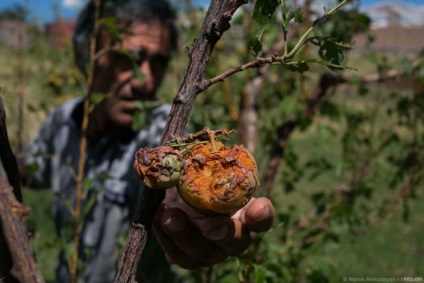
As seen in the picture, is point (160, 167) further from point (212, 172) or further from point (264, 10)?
point (264, 10)

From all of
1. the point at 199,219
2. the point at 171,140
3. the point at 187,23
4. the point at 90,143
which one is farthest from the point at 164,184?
the point at 187,23

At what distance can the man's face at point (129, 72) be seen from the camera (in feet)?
6.44

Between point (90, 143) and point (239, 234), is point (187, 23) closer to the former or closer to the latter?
point (90, 143)

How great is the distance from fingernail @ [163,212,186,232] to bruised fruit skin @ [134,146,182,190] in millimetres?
230

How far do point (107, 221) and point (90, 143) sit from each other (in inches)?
14.4

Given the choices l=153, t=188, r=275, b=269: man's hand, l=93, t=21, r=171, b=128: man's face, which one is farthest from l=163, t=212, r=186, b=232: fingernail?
l=93, t=21, r=171, b=128: man's face

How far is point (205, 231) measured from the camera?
864mm

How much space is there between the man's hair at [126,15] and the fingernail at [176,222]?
123 cm

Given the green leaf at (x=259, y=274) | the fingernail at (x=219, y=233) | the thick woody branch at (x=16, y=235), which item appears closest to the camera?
the thick woody branch at (x=16, y=235)

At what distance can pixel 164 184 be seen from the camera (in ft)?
A: 2.13

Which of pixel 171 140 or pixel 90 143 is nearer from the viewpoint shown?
pixel 171 140

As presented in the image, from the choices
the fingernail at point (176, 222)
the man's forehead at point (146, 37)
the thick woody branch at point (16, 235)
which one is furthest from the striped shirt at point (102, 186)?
the thick woody branch at point (16, 235)

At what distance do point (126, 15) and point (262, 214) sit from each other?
4.58ft

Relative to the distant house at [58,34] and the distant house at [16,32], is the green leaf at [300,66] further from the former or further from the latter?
the distant house at [58,34]
